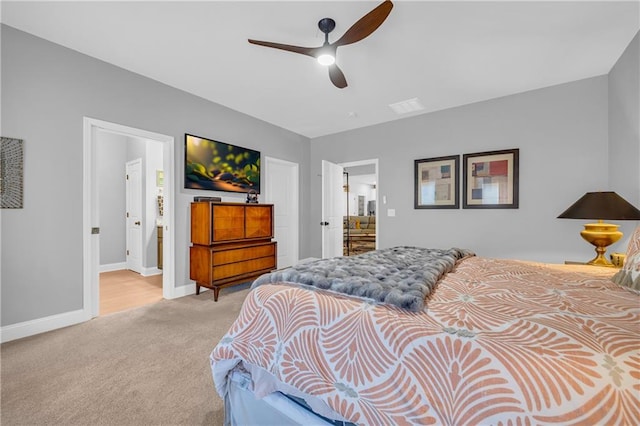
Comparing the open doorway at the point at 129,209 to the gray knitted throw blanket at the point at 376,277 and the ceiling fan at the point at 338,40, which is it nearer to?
the ceiling fan at the point at 338,40

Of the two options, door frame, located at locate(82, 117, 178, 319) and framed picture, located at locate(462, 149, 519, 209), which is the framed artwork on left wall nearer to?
door frame, located at locate(82, 117, 178, 319)

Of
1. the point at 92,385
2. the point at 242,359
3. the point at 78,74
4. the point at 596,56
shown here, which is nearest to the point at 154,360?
the point at 92,385

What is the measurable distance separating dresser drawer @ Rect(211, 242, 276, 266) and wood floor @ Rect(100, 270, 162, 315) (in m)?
0.92

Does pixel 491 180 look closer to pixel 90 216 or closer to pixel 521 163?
pixel 521 163

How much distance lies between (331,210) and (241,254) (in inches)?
75.1

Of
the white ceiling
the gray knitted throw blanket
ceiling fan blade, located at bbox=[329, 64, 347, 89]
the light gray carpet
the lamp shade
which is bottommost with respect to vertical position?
the light gray carpet

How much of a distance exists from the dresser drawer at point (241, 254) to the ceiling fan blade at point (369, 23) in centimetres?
262

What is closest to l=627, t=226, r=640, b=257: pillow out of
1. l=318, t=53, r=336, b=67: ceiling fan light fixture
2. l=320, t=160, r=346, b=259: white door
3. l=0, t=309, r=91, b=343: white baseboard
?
l=318, t=53, r=336, b=67: ceiling fan light fixture

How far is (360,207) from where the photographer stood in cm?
1059

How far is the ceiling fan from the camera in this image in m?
1.80

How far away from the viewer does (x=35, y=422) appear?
1.40 meters

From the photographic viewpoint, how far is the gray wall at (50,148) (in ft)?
7.56

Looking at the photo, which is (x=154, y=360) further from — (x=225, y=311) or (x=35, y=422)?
(x=225, y=311)

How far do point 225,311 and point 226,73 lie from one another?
2.68m
